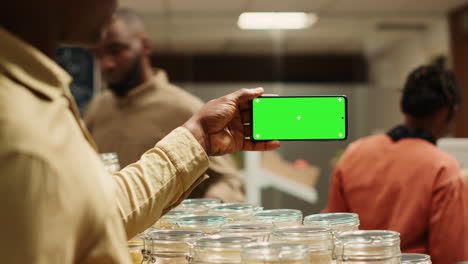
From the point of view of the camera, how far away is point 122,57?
245 cm

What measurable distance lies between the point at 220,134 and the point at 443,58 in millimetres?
5170

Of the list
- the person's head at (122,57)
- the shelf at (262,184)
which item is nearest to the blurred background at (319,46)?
the shelf at (262,184)

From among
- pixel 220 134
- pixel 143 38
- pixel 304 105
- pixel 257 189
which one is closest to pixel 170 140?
pixel 220 134

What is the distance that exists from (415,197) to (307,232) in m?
1.08

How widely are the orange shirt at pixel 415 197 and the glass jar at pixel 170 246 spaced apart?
889mm

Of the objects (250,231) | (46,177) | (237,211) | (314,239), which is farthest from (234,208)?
(46,177)

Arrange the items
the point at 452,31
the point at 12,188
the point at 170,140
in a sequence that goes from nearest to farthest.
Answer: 1. the point at 12,188
2. the point at 170,140
3. the point at 452,31

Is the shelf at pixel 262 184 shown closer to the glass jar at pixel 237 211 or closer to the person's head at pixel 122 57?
the person's head at pixel 122 57

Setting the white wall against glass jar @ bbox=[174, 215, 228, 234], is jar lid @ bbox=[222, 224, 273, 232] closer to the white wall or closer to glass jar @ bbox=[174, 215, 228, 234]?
glass jar @ bbox=[174, 215, 228, 234]

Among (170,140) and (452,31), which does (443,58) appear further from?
(170,140)

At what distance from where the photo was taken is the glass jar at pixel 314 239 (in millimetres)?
1036

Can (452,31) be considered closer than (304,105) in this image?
No

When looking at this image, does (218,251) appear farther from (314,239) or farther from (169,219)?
(169,219)

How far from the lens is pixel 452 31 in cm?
596
